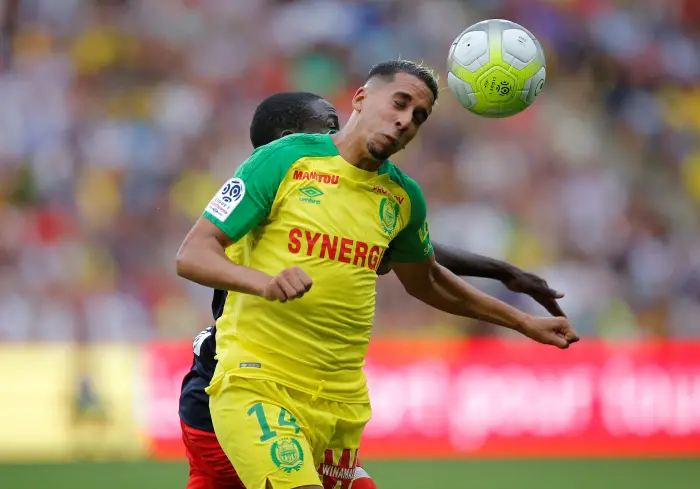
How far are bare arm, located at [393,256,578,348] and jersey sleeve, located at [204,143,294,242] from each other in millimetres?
911

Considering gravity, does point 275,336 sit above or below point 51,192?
below

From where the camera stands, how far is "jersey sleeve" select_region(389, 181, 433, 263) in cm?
510

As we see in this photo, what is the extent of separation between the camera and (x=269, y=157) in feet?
15.5

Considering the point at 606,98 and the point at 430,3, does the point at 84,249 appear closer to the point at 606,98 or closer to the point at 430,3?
the point at 430,3

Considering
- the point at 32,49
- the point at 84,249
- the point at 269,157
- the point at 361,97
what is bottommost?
the point at 269,157

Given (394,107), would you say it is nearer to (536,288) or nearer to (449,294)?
(449,294)

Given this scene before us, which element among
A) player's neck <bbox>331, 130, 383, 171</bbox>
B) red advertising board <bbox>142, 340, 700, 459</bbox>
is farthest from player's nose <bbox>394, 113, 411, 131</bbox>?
red advertising board <bbox>142, 340, 700, 459</bbox>

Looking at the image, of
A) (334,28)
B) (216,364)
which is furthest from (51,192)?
(216,364)

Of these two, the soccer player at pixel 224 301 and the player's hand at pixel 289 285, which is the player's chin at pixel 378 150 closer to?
the soccer player at pixel 224 301

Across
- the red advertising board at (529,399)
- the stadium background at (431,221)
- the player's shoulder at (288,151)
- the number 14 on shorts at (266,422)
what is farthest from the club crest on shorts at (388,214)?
the red advertising board at (529,399)

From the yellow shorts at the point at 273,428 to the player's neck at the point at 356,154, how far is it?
96cm

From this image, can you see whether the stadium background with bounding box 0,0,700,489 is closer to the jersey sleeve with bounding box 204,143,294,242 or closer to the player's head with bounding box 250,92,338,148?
the player's head with bounding box 250,92,338,148

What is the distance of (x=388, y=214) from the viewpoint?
195 inches

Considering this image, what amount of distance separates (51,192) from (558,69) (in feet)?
24.6
